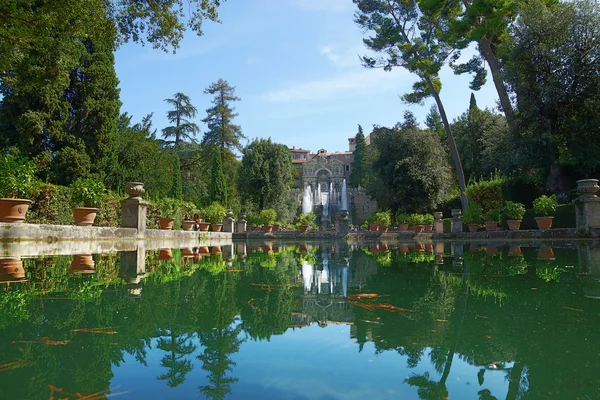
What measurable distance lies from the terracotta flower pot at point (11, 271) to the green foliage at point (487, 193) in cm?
1672

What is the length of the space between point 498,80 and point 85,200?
562 inches

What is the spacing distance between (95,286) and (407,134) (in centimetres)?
2281

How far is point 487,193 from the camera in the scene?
18.1m

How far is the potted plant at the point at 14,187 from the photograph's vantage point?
226 inches

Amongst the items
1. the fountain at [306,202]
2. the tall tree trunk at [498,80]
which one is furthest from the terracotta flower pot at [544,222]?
the fountain at [306,202]

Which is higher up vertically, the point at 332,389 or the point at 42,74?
the point at 42,74

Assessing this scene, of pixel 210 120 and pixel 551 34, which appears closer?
pixel 551 34

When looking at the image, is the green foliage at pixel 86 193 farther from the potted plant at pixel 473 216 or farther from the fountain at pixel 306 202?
the fountain at pixel 306 202

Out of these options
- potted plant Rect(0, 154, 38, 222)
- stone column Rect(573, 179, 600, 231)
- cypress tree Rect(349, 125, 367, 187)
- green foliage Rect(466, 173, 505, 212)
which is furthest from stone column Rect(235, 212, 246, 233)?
cypress tree Rect(349, 125, 367, 187)

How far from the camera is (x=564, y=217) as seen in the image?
11.1 meters

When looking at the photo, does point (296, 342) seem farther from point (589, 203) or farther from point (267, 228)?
point (267, 228)

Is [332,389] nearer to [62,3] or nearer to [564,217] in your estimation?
[62,3]

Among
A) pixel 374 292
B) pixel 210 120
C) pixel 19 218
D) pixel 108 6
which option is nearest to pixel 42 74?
pixel 108 6

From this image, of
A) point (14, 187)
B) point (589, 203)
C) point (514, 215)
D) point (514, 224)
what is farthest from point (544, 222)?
point (14, 187)
